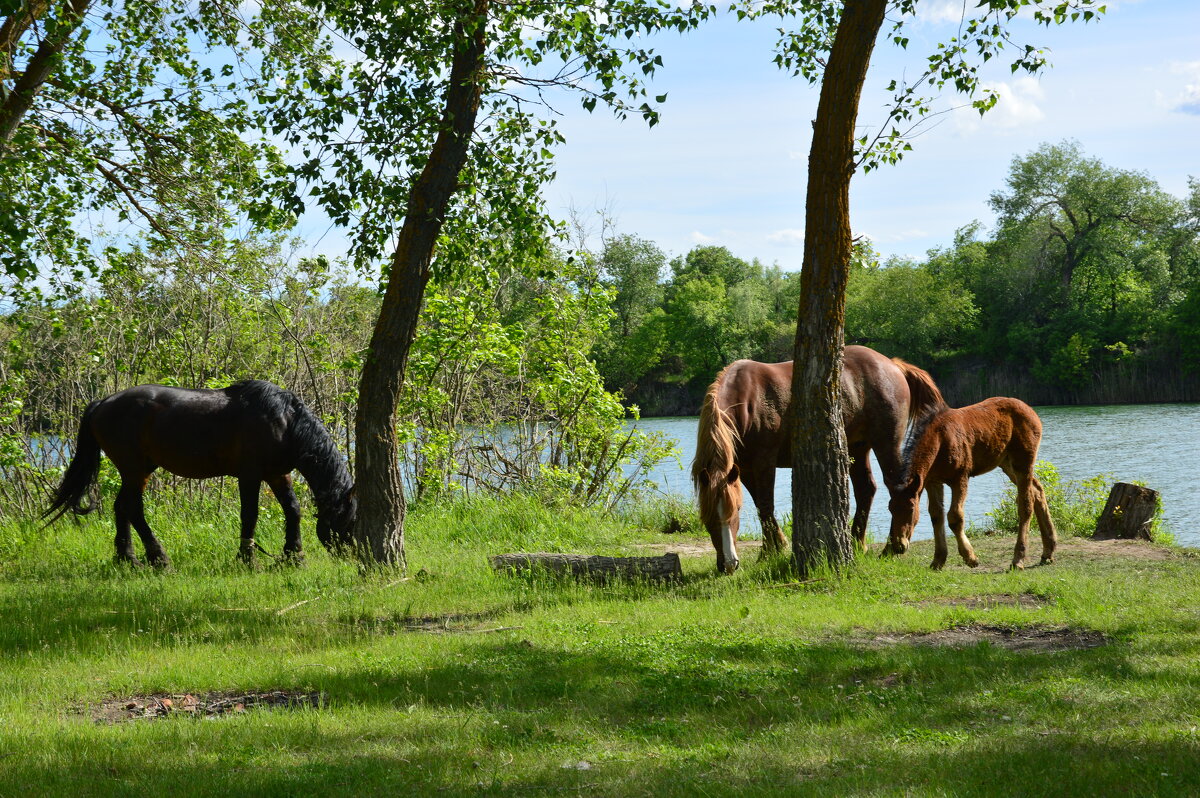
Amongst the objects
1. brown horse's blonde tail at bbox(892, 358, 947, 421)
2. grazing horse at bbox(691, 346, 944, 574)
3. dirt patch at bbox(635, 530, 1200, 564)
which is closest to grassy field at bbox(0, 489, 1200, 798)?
dirt patch at bbox(635, 530, 1200, 564)

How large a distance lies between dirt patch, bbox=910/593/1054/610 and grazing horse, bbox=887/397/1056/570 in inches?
49.2

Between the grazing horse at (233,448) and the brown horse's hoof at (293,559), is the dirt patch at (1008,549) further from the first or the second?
the brown horse's hoof at (293,559)

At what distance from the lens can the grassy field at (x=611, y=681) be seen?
13.5 feet

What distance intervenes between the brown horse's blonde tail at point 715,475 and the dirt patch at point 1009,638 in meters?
2.45

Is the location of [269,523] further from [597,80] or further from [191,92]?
[597,80]

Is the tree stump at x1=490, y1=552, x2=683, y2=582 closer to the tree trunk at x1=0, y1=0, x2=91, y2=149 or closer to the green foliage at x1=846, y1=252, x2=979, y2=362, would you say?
the tree trunk at x1=0, y1=0, x2=91, y2=149

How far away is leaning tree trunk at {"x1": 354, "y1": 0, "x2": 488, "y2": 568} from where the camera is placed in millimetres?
9492

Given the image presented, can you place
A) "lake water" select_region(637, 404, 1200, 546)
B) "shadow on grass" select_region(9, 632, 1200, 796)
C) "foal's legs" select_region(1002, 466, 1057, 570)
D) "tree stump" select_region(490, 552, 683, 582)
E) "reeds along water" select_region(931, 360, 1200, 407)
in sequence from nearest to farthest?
1. "shadow on grass" select_region(9, 632, 1200, 796)
2. "tree stump" select_region(490, 552, 683, 582)
3. "foal's legs" select_region(1002, 466, 1057, 570)
4. "lake water" select_region(637, 404, 1200, 546)
5. "reeds along water" select_region(931, 360, 1200, 407)

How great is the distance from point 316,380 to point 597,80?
7558mm

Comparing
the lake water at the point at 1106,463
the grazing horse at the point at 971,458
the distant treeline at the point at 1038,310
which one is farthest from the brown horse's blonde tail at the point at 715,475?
the distant treeline at the point at 1038,310

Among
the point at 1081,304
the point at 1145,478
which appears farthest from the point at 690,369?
the point at 1145,478

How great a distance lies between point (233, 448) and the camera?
10.6m

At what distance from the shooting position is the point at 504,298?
15.3 m

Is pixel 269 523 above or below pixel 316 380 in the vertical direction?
below
